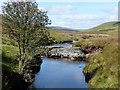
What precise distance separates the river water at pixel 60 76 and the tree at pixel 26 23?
7.79 meters

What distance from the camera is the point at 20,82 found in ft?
150

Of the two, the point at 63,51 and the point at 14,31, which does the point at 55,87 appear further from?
the point at 63,51

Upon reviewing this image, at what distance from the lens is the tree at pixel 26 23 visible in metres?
50.1

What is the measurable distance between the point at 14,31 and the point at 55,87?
1167 cm

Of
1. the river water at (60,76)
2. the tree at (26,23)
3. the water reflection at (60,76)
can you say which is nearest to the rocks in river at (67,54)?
the river water at (60,76)

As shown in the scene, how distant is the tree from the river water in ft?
25.6

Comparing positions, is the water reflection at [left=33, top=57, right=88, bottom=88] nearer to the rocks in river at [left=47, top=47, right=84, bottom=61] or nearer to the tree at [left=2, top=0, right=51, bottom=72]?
the tree at [left=2, top=0, right=51, bottom=72]

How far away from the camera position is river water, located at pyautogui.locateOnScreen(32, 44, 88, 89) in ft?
184

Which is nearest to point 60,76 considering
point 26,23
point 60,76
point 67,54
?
Answer: point 60,76

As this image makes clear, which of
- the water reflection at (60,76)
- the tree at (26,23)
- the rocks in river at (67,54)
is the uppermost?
the tree at (26,23)

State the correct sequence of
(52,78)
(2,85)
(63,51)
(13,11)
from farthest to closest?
1. (63,51)
2. (52,78)
3. (13,11)
4. (2,85)

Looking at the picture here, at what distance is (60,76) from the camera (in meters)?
66.2

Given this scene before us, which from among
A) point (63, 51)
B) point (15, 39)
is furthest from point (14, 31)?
point (63, 51)

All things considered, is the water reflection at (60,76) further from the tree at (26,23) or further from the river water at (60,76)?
the tree at (26,23)
